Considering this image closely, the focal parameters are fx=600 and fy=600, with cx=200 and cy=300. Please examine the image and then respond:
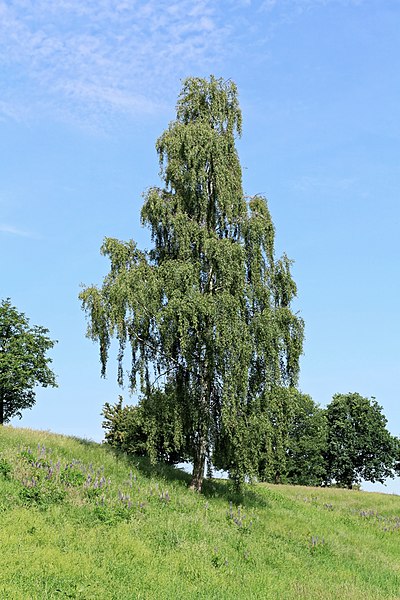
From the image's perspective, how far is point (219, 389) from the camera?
23.2 meters

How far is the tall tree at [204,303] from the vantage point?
22.3 metres

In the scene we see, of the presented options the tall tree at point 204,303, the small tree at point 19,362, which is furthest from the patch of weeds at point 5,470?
the small tree at point 19,362

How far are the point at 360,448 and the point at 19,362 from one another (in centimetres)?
3617

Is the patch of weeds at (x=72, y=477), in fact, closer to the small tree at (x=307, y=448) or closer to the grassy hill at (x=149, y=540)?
the grassy hill at (x=149, y=540)

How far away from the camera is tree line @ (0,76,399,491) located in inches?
880

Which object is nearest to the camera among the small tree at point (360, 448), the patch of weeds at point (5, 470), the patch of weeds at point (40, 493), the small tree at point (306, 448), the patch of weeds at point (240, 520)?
the patch of weeds at point (40, 493)

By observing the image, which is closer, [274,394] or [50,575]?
[50,575]

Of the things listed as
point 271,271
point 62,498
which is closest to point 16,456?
point 62,498

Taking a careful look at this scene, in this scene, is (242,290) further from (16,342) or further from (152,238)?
(16,342)

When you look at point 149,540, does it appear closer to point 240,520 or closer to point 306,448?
point 240,520

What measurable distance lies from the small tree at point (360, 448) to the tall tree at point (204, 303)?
40.3 m

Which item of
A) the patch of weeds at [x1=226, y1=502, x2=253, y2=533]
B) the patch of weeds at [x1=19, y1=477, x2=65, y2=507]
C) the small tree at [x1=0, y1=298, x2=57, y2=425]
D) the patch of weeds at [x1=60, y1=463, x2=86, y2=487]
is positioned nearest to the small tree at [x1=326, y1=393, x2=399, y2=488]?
the small tree at [x1=0, y1=298, x2=57, y2=425]

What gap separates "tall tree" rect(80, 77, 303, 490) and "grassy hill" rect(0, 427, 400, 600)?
8.05 ft

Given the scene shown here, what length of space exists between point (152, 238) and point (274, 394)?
331 inches
